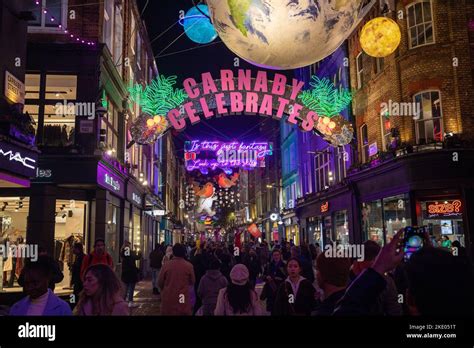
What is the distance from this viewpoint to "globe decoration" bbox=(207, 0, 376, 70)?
444cm

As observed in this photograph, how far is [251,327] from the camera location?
253 centimetres

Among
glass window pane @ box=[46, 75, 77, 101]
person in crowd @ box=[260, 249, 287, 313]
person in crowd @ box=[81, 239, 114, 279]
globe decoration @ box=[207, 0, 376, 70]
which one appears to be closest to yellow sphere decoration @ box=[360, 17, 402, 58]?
person in crowd @ box=[260, 249, 287, 313]

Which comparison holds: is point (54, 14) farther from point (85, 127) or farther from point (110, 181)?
point (110, 181)

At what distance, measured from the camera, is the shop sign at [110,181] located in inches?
640

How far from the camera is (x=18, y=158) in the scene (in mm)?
11477

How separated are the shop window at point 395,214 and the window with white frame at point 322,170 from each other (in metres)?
8.83

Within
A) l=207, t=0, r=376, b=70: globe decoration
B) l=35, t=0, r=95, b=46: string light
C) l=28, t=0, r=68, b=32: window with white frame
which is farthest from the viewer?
l=28, t=0, r=68, b=32: window with white frame

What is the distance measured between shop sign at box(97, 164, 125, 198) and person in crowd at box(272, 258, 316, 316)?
11.6m

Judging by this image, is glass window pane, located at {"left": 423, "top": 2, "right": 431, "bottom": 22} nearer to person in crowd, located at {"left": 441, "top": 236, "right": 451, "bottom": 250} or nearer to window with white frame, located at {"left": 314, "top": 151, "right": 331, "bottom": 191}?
person in crowd, located at {"left": 441, "top": 236, "right": 451, "bottom": 250}

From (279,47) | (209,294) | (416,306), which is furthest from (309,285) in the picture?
(416,306)

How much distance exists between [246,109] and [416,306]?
15.8m

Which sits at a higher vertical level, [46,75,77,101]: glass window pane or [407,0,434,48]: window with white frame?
[407,0,434,48]: window with white frame

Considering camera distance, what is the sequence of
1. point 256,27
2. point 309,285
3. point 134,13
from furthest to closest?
point 134,13 → point 309,285 → point 256,27

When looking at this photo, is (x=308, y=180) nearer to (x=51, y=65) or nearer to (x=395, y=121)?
(x=395, y=121)
